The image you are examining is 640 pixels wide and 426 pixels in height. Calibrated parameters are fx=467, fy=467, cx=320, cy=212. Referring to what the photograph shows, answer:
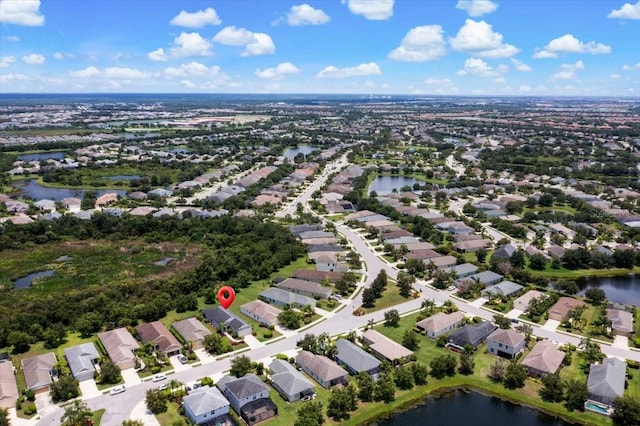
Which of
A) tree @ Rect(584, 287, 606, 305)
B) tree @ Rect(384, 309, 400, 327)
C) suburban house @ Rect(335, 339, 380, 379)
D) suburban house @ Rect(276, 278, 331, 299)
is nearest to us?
suburban house @ Rect(335, 339, 380, 379)

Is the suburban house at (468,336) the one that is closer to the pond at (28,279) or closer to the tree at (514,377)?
the tree at (514,377)

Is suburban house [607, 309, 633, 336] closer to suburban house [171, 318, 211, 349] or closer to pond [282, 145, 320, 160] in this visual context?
suburban house [171, 318, 211, 349]

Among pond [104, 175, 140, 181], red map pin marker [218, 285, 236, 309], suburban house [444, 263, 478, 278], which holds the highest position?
pond [104, 175, 140, 181]

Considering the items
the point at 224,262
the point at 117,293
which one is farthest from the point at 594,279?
the point at 117,293

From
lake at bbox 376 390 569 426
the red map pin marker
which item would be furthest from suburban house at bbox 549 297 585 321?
the red map pin marker

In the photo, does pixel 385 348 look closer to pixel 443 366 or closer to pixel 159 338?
pixel 443 366
